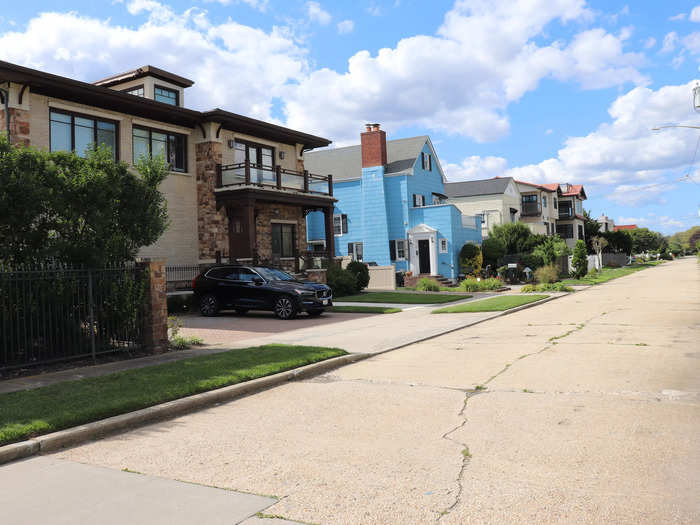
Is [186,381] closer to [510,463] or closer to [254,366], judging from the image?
[254,366]

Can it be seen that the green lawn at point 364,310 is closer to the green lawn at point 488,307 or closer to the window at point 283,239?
the green lawn at point 488,307

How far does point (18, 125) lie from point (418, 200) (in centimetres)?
2605

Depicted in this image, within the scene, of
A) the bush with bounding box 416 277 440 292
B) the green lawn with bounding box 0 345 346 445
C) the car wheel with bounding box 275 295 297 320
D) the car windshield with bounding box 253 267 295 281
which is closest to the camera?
the green lawn with bounding box 0 345 346 445

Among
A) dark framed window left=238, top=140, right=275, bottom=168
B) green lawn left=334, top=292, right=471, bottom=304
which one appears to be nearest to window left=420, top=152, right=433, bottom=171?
dark framed window left=238, top=140, right=275, bottom=168

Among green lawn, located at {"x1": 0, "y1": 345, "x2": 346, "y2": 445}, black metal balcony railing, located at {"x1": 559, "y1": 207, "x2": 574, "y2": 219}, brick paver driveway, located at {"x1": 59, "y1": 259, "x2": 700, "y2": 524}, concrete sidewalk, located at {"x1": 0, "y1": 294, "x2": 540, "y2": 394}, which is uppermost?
black metal balcony railing, located at {"x1": 559, "y1": 207, "x2": 574, "y2": 219}

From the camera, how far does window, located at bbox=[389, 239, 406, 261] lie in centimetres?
3875

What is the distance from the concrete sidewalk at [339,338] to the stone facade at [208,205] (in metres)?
8.73

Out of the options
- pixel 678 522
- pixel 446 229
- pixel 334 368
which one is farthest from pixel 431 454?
pixel 446 229

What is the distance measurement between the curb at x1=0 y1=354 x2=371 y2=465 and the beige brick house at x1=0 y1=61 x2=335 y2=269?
12.5 meters

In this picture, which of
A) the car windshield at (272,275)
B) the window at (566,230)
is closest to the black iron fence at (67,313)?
the car windshield at (272,275)

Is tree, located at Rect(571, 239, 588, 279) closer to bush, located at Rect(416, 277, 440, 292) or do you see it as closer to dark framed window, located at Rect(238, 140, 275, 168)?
bush, located at Rect(416, 277, 440, 292)

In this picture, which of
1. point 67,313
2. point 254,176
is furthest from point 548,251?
point 67,313

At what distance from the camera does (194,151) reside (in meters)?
24.9

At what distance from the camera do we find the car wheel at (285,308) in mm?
18438
